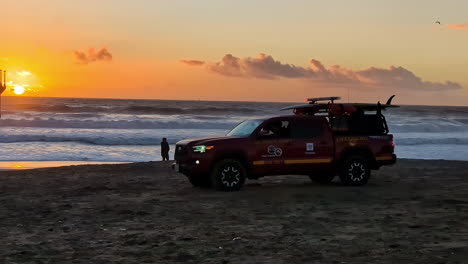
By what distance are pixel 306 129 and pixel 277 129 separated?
743 millimetres

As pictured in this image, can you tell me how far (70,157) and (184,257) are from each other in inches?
829

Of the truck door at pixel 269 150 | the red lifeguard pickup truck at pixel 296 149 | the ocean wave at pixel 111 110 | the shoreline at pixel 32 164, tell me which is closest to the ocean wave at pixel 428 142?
the shoreline at pixel 32 164

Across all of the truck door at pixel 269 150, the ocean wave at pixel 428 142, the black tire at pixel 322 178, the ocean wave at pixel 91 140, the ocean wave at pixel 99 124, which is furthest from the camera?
the ocean wave at pixel 99 124

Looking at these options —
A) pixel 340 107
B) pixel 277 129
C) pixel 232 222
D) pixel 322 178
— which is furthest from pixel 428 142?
pixel 232 222

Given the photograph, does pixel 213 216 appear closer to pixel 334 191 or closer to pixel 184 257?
pixel 184 257

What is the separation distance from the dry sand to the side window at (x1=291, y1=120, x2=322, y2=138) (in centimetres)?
131

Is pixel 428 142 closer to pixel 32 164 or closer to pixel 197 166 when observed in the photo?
pixel 32 164

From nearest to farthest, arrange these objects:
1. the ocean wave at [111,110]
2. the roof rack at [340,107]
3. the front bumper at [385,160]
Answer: the roof rack at [340,107] → the front bumper at [385,160] → the ocean wave at [111,110]

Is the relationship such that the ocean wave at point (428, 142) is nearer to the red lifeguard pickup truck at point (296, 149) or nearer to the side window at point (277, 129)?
the red lifeguard pickup truck at point (296, 149)

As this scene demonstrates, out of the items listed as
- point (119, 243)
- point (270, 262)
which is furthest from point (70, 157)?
point (270, 262)

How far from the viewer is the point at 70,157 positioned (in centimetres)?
2655

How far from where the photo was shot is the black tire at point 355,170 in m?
14.1

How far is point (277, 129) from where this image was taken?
13.5m

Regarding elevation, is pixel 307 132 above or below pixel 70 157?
above
